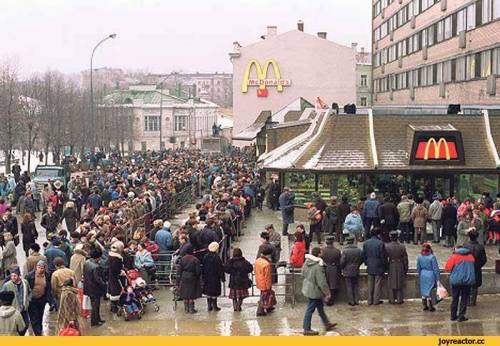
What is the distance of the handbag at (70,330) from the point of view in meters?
12.2

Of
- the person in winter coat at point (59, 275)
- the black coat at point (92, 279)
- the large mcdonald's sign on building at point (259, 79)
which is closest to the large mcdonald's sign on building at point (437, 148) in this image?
the black coat at point (92, 279)

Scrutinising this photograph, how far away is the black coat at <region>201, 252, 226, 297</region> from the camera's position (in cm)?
1548

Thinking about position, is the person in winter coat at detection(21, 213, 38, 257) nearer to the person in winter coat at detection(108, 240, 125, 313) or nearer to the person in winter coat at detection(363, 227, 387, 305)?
the person in winter coat at detection(108, 240, 125, 313)

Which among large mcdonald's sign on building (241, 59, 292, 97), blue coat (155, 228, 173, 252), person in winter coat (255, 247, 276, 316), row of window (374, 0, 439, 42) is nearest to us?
person in winter coat (255, 247, 276, 316)

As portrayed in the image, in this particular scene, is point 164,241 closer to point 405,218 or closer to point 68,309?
point 68,309

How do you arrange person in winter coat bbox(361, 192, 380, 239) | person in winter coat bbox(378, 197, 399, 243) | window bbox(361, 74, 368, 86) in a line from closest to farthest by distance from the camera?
person in winter coat bbox(378, 197, 399, 243), person in winter coat bbox(361, 192, 380, 239), window bbox(361, 74, 368, 86)

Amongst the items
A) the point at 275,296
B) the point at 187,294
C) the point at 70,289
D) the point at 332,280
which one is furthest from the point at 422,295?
the point at 70,289

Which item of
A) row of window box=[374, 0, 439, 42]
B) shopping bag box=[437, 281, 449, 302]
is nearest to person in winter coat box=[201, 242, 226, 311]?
shopping bag box=[437, 281, 449, 302]

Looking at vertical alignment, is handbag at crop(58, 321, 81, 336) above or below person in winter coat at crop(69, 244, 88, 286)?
below

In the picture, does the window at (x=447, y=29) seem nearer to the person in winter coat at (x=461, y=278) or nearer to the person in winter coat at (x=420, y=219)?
the person in winter coat at (x=420, y=219)

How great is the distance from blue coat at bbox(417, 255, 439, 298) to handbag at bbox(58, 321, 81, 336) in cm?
638

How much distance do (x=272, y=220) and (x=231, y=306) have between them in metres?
12.5

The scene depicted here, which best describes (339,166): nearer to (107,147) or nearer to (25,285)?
(25,285)

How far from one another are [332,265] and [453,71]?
34.7m
